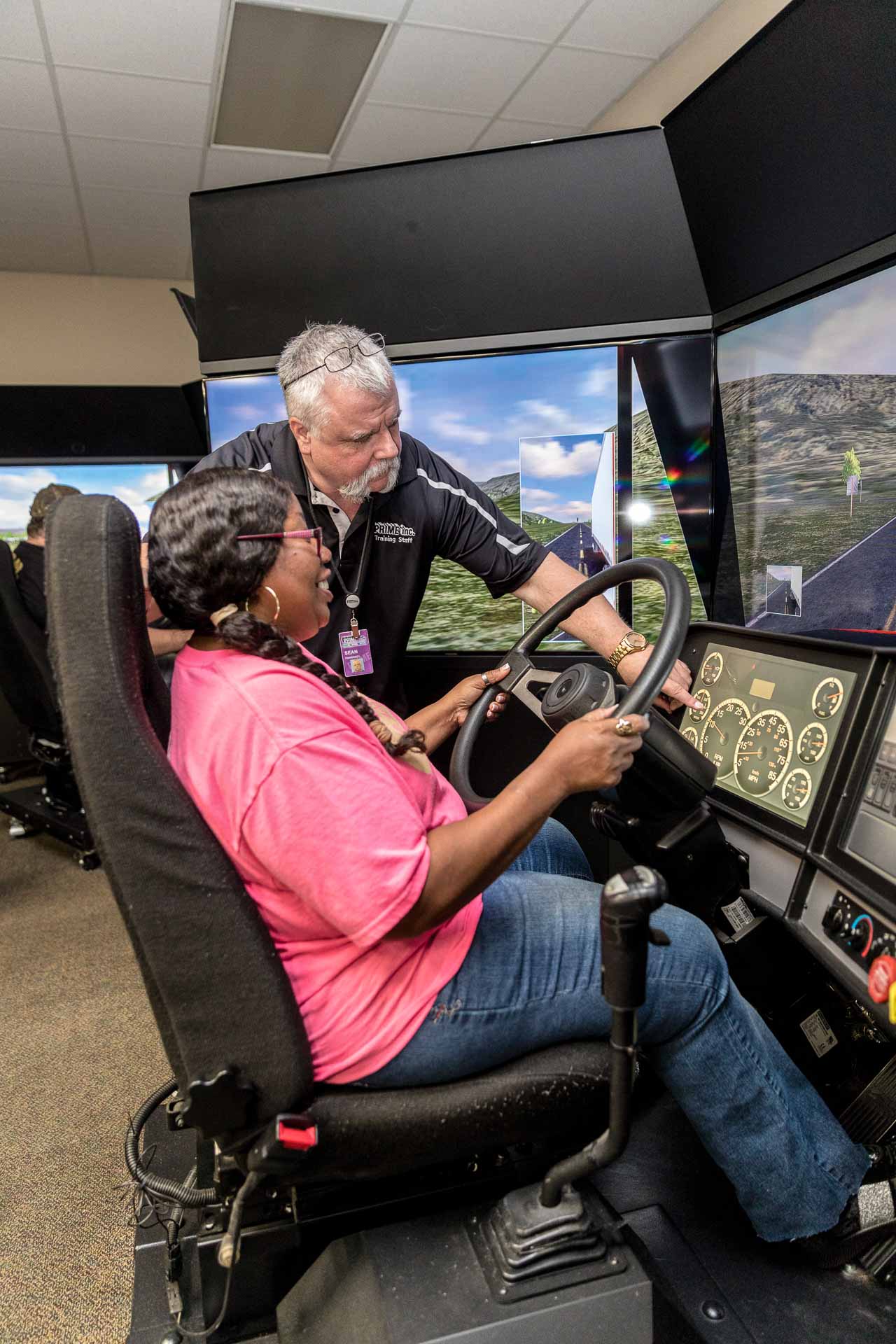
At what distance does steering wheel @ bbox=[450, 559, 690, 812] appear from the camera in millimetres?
1131

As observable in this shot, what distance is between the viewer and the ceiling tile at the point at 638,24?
11.1ft

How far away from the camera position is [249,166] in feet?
15.7

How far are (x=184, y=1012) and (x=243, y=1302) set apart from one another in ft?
1.78

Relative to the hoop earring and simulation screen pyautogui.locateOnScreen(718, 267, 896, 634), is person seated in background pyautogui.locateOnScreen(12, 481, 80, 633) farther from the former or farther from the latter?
the hoop earring

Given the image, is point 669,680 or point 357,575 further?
point 357,575

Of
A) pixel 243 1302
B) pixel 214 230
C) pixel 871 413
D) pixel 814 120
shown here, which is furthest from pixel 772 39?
pixel 243 1302

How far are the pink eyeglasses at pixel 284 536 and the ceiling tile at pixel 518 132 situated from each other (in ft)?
13.1

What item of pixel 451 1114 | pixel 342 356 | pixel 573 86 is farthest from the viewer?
pixel 573 86

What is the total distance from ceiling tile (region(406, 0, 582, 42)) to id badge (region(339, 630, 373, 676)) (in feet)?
8.67

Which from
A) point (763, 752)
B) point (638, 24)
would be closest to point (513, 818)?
point (763, 752)

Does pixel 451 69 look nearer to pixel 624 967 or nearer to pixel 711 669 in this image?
pixel 711 669

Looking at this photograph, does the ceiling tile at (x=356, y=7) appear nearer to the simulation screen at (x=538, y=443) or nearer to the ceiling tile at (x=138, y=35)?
the ceiling tile at (x=138, y=35)

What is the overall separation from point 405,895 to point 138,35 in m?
3.85

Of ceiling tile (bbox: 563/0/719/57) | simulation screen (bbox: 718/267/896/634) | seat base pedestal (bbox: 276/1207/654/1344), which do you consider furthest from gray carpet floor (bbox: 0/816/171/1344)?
ceiling tile (bbox: 563/0/719/57)
